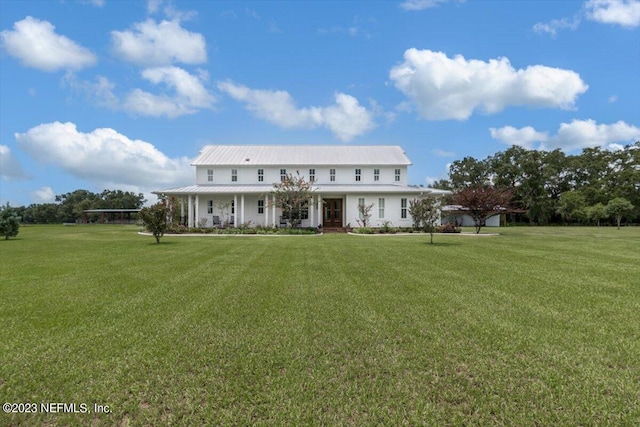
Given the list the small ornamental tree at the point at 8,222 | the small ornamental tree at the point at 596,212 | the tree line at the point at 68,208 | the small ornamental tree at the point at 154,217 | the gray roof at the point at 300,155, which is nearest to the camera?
the small ornamental tree at the point at 154,217

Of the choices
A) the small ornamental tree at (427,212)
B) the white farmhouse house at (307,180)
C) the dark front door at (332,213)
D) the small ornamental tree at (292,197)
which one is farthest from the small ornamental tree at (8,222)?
the small ornamental tree at (427,212)

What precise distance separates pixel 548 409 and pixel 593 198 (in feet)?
176

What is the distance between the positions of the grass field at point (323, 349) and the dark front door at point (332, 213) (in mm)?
19746

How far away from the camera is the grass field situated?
288 cm

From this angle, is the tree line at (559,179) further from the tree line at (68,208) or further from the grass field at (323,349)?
the tree line at (68,208)

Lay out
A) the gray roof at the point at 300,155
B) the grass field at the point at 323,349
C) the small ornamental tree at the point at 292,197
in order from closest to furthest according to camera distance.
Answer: the grass field at the point at 323,349, the small ornamental tree at the point at 292,197, the gray roof at the point at 300,155

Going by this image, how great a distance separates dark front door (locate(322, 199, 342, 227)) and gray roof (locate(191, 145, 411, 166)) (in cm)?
428

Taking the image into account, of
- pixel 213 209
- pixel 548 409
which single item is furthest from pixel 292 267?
pixel 213 209

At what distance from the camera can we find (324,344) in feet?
13.5

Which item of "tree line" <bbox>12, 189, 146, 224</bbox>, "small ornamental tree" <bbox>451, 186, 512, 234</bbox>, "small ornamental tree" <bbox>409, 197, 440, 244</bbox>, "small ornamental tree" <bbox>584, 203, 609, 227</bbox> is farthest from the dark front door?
"tree line" <bbox>12, 189, 146, 224</bbox>

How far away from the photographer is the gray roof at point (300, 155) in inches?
1206

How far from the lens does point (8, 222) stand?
19.1 m

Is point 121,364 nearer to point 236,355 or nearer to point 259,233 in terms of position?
point 236,355

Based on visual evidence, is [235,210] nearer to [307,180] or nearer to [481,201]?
[307,180]
